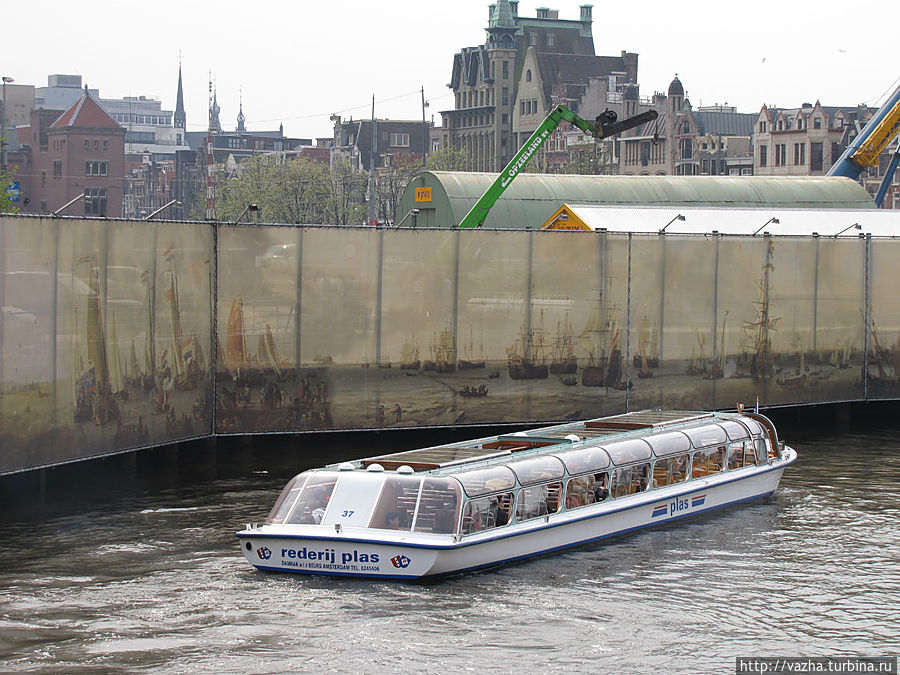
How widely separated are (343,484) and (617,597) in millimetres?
4724

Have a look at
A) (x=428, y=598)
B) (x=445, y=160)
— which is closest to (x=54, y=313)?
(x=428, y=598)

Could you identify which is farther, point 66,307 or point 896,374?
point 896,374

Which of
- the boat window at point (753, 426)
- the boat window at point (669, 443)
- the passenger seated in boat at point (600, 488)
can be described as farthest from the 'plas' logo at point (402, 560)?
the boat window at point (753, 426)

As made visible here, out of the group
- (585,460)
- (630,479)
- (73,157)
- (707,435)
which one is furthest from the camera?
(73,157)

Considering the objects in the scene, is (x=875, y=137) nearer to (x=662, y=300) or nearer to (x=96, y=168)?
(x=662, y=300)

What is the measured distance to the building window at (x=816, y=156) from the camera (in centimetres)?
11169

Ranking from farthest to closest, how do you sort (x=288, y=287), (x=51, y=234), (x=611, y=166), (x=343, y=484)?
(x=611, y=166), (x=288, y=287), (x=51, y=234), (x=343, y=484)

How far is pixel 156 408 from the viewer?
1128 inches

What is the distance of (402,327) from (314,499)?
446 inches

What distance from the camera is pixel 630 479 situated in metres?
25.1

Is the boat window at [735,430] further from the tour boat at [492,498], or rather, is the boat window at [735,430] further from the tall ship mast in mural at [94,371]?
the tall ship mast in mural at [94,371]

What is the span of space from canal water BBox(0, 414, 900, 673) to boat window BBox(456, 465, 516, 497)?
1.32 metres

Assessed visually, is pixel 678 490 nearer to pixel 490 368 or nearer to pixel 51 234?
pixel 490 368

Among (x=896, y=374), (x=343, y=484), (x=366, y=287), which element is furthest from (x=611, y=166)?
(x=343, y=484)
